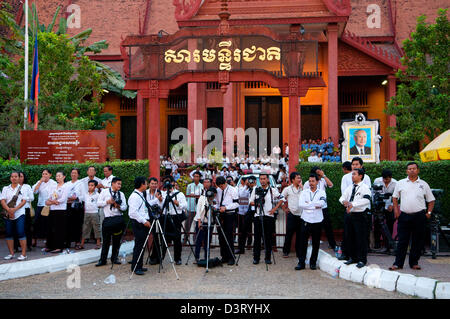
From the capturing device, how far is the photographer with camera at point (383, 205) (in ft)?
30.2

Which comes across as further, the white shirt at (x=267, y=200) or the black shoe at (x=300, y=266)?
the white shirt at (x=267, y=200)

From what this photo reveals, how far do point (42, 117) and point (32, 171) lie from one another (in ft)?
24.8

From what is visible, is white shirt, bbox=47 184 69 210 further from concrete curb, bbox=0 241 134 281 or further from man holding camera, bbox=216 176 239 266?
man holding camera, bbox=216 176 239 266

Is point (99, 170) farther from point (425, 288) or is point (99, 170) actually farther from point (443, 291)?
point (443, 291)

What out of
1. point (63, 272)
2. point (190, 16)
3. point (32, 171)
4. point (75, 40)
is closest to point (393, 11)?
point (190, 16)

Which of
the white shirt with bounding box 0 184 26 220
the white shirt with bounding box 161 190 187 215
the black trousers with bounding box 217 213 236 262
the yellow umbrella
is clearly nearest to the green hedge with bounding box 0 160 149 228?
the white shirt with bounding box 161 190 187 215

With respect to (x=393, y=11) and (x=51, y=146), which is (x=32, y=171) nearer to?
(x=51, y=146)

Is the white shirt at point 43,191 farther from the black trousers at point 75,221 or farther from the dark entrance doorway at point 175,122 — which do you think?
the dark entrance doorway at point 175,122

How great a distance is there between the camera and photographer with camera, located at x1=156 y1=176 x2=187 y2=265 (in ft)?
28.2

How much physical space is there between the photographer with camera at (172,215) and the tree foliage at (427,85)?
10.6 m

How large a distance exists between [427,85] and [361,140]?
5.86m

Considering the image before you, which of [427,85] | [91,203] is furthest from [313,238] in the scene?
[427,85]

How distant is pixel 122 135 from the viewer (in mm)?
28562

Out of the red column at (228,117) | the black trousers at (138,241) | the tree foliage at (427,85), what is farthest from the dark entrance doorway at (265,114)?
the black trousers at (138,241)
